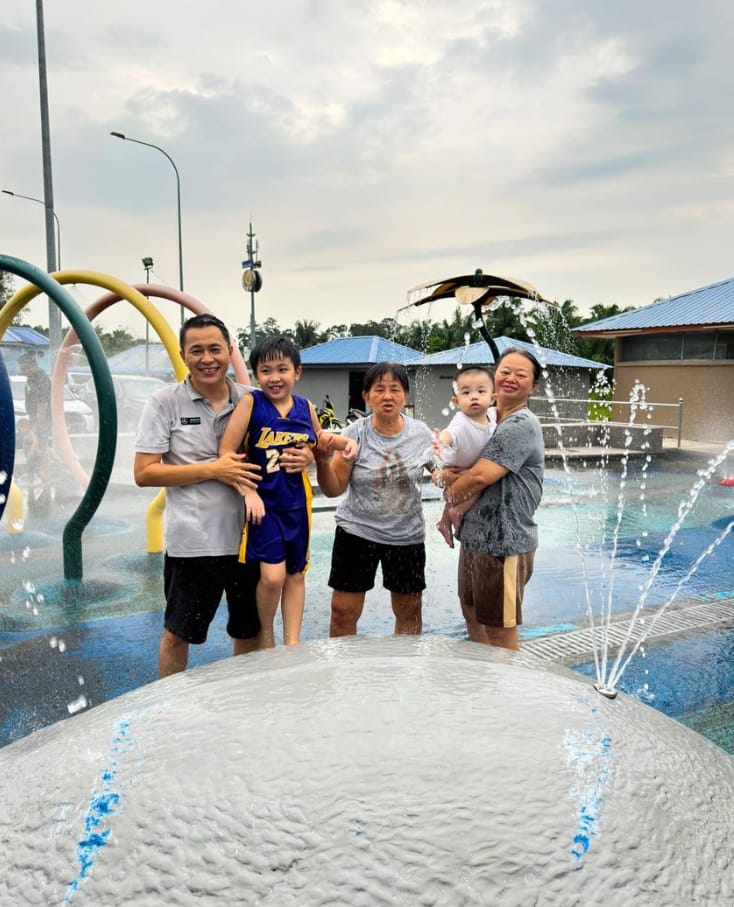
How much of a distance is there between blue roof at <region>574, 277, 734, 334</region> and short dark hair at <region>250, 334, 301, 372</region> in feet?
54.0

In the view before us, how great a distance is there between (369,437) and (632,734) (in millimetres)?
1717

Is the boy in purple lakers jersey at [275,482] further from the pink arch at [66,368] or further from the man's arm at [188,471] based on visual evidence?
the pink arch at [66,368]

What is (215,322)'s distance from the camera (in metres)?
2.61

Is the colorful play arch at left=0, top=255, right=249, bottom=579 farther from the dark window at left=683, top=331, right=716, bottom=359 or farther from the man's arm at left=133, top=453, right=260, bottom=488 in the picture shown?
the dark window at left=683, top=331, right=716, bottom=359

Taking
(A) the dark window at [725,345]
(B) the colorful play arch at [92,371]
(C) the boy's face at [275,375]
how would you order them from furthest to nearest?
1. (A) the dark window at [725,345]
2. (B) the colorful play arch at [92,371]
3. (C) the boy's face at [275,375]

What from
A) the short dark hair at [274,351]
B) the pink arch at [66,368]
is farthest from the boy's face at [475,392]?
the pink arch at [66,368]

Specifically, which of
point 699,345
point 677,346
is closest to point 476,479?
point 699,345

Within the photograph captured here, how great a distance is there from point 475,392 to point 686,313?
1811cm

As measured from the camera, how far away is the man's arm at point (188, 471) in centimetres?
253

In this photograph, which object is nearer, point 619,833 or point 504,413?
point 619,833

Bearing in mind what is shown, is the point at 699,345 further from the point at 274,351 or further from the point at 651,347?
the point at 274,351

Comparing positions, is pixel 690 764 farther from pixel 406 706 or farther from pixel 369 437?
pixel 369 437

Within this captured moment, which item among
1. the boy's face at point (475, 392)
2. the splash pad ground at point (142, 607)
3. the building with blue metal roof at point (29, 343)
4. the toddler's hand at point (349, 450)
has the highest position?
the building with blue metal roof at point (29, 343)

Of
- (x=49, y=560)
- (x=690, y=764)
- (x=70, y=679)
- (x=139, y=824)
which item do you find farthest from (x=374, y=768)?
(x=49, y=560)
